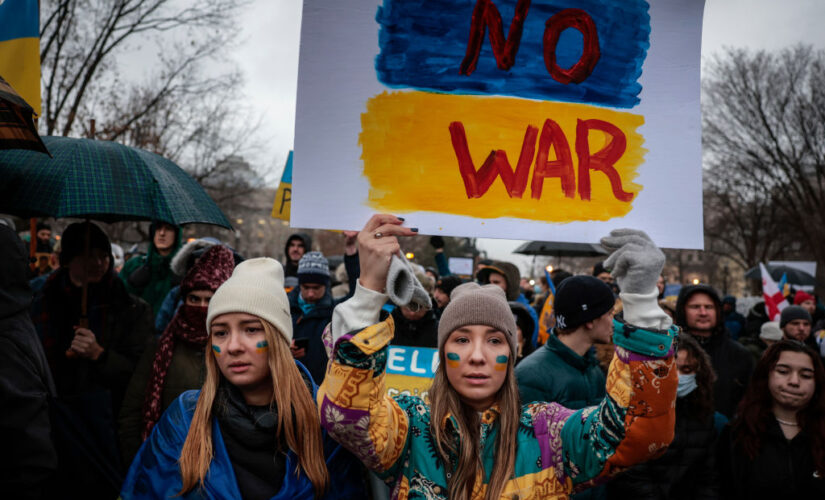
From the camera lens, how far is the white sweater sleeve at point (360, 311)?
195 centimetres

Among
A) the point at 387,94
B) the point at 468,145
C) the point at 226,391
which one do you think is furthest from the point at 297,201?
the point at 226,391

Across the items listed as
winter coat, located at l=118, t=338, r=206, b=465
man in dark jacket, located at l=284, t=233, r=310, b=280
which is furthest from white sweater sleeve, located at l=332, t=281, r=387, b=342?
man in dark jacket, located at l=284, t=233, r=310, b=280

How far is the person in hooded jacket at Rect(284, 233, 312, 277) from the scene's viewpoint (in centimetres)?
779

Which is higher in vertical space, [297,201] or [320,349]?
[297,201]

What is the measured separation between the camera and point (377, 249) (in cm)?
200

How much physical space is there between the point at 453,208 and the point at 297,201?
58 centimetres

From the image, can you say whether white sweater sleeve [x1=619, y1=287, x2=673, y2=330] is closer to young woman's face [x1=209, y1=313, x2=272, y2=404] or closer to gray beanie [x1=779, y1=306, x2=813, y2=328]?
young woman's face [x1=209, y1=313, x2=272, y2=404]

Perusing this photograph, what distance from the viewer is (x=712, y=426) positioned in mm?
3846

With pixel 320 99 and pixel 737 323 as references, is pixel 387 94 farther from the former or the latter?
pixel 737 323

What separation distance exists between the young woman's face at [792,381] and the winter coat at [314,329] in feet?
9.22

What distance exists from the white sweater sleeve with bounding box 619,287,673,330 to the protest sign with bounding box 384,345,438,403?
2.01 m

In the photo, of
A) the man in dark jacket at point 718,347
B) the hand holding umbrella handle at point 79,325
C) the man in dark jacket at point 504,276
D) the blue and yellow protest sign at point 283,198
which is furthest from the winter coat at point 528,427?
the blue and yellow protest sign at point 283,198

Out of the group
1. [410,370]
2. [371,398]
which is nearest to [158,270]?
[410,370]

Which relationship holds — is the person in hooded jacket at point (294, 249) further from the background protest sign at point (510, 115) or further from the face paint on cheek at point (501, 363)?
the face paint on cheek at point (501, 363)
